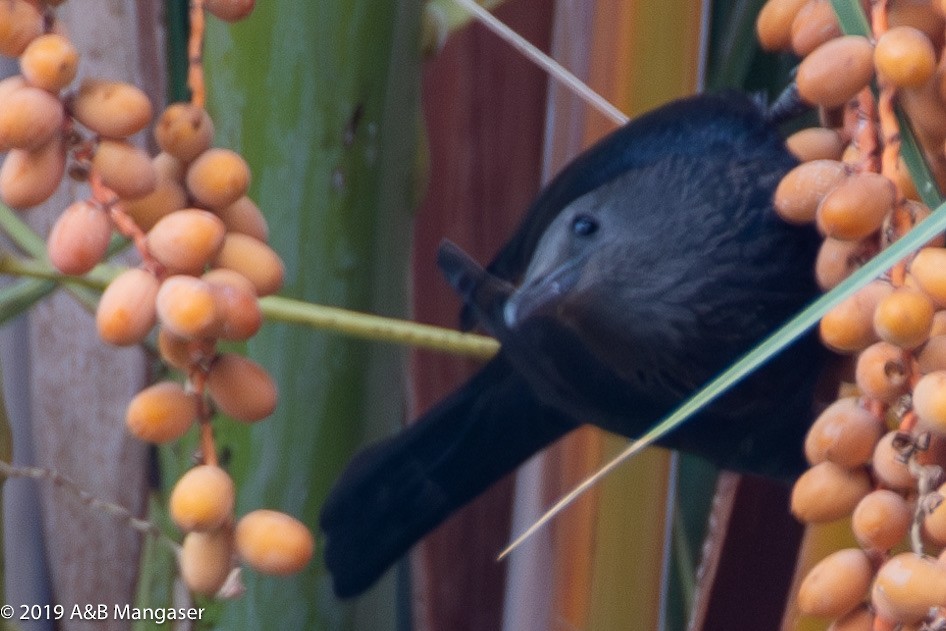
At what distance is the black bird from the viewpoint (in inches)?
17.3

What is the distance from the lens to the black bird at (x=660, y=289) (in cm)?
44

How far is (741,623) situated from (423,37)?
0.43 metres

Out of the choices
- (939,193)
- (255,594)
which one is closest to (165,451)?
(255,594)

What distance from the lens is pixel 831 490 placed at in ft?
0.94

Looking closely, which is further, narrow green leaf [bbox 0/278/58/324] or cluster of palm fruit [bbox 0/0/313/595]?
narrow green leaf [bbox 0/278/58/324]

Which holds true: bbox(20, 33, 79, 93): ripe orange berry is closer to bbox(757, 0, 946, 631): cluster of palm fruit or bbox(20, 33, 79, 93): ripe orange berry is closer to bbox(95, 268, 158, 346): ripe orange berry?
bbox(95, 268, 158, 346): ripe orange berry

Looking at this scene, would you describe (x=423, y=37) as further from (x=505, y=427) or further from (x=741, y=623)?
(x=741, y=623)

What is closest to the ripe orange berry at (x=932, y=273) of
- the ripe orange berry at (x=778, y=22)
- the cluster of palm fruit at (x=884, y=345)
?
the cluster of palm fruit at (x=884, y=345)

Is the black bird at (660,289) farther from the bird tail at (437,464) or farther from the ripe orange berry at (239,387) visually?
the ripe orange berry at (239,387)

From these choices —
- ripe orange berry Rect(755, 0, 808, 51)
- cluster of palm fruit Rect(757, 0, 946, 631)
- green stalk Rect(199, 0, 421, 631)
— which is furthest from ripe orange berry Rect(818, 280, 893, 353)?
green stalk Rect(199, 0, 421, 631)

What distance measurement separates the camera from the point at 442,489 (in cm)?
54
